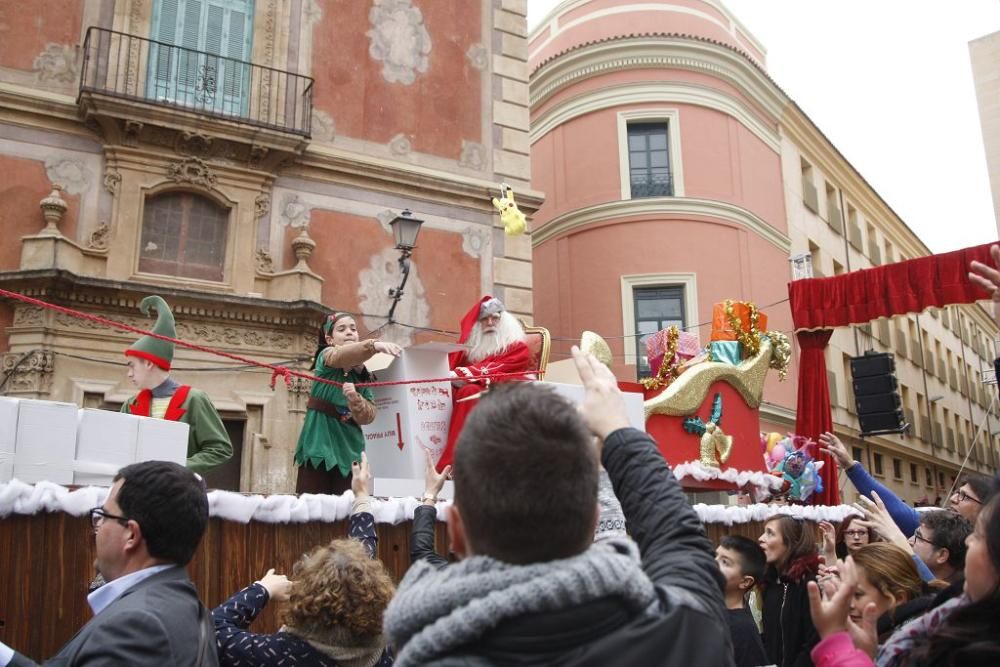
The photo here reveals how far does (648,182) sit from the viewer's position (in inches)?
768

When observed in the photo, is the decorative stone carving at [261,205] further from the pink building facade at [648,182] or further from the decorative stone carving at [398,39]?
the pink building facade at [648,182]

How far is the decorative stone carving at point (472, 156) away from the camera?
13250 millimetres

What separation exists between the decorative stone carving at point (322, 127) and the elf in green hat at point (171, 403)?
7.41m

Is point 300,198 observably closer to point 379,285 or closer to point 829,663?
point 379,285

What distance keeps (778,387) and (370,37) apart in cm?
1236

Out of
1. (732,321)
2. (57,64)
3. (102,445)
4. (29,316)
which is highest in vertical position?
(57,64)

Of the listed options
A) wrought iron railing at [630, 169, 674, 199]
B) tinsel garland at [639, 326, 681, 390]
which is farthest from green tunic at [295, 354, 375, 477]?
wrought iron railing at [630, 169, 674, 199]

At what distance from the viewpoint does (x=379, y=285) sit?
12016mm

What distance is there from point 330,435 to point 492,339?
149 centimetres

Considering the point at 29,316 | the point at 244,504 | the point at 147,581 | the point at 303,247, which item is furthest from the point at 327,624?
the point at 303,247

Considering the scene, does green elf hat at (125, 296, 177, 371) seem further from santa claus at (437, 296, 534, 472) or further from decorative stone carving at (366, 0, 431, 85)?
decorative stone carving at (366, 0, 431, 85)

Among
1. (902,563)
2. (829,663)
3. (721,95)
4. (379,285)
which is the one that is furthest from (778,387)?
(829,663)

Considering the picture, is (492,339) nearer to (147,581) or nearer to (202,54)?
(147,581)

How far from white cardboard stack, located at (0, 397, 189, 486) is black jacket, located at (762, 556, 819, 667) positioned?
2819 millimetres
